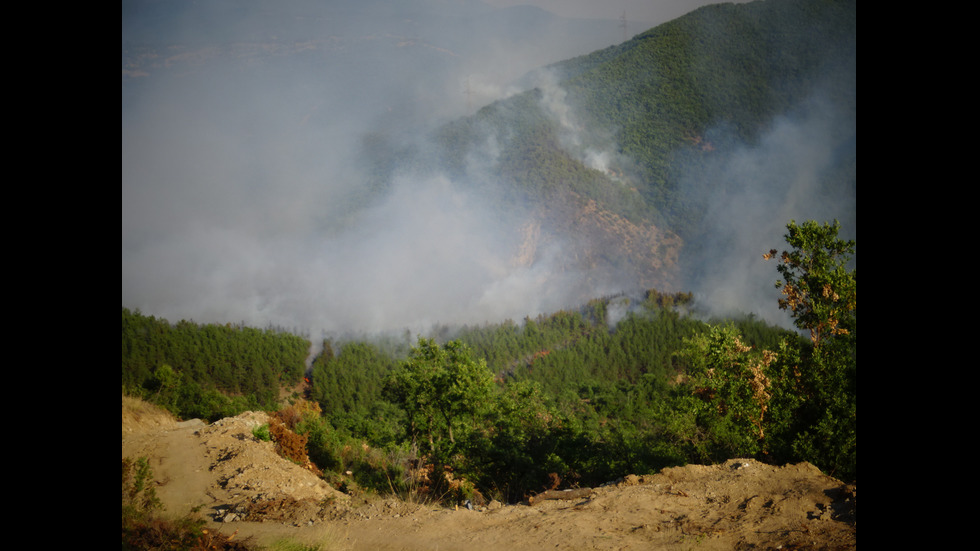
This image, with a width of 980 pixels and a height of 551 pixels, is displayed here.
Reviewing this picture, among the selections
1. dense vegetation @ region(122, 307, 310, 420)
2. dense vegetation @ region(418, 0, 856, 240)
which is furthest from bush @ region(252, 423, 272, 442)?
dense vegetation @ region(418, 0, 856, 240)

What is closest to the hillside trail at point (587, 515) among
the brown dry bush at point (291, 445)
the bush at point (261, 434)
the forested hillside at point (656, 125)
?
the bush at point (261, 434)

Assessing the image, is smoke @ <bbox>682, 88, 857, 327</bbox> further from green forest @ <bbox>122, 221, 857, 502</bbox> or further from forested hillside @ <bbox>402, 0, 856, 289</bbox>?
green forest @ <bbox>122, 221, 857, 502</bbox>

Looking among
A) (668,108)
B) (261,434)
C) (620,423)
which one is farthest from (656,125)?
(261,434)

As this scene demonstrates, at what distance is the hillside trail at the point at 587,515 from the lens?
683 cm

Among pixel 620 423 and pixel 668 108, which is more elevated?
pixel 668 108

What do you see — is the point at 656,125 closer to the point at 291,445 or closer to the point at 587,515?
the point at 291,445

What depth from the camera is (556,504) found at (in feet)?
31.2

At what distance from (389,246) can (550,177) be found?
47427 millimetres

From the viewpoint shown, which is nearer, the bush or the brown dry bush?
the bush

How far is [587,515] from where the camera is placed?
8.08 meters

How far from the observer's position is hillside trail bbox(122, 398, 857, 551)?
683 cm
